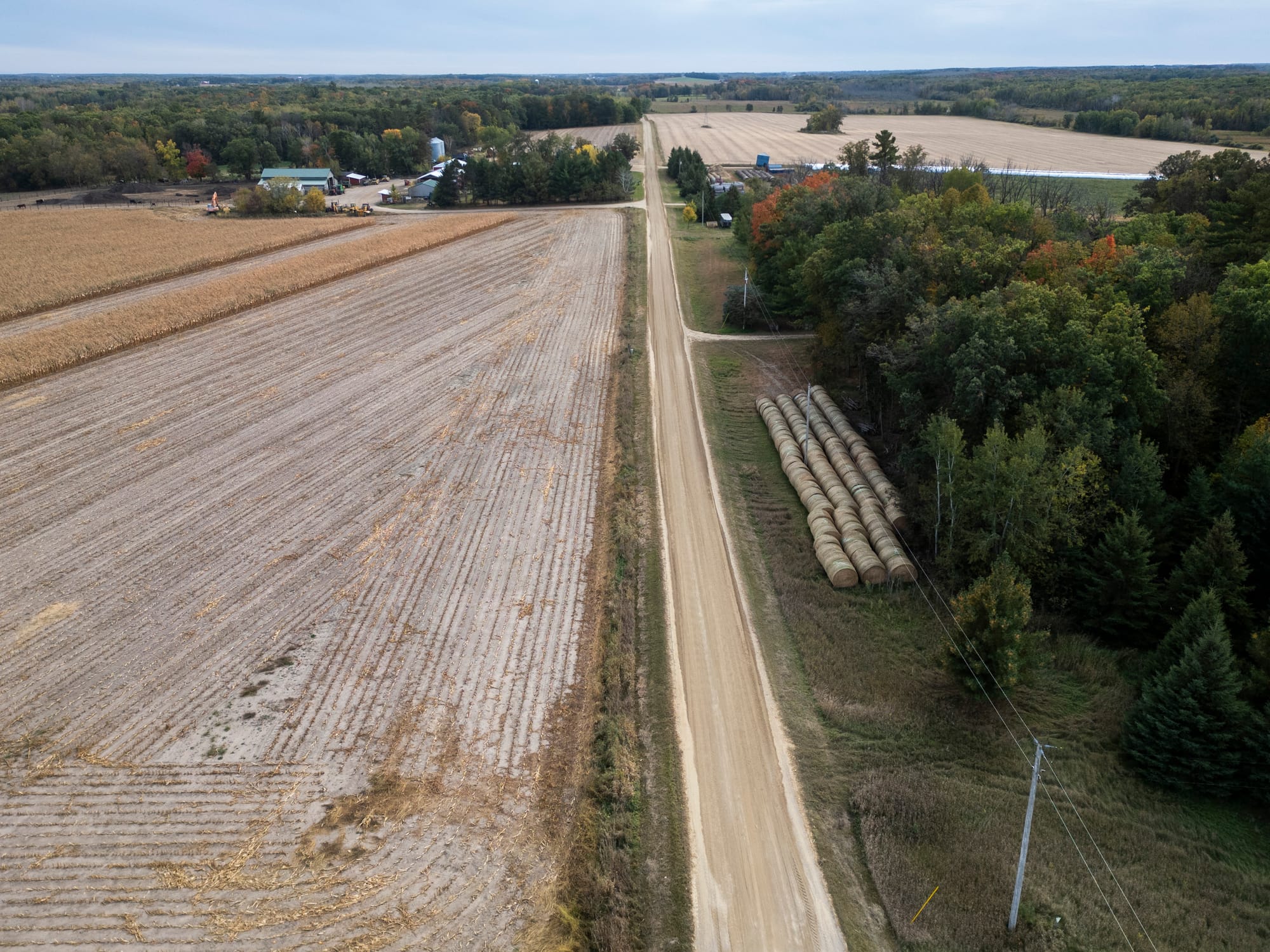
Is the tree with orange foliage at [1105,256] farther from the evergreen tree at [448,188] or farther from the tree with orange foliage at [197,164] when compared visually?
the tree with orange foliage at [197,164]

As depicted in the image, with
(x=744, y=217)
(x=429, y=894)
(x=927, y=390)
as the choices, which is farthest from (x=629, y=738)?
(x=744, y=217)

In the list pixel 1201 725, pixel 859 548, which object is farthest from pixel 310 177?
pixel 1201 725

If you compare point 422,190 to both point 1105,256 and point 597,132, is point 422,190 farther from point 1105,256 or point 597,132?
point 1105,256

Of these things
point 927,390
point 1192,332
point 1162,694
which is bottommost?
point 1162,694

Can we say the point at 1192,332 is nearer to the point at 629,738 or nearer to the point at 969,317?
the point at 969,317

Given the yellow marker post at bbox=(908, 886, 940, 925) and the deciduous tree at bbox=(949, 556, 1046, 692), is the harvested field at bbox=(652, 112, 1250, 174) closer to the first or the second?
the deciduous tree at bbox=(949, 556, 1046, 692)

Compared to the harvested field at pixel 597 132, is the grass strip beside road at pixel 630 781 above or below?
below

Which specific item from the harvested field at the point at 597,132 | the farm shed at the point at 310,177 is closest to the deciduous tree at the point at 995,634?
the farm shed at the point at 310,177
